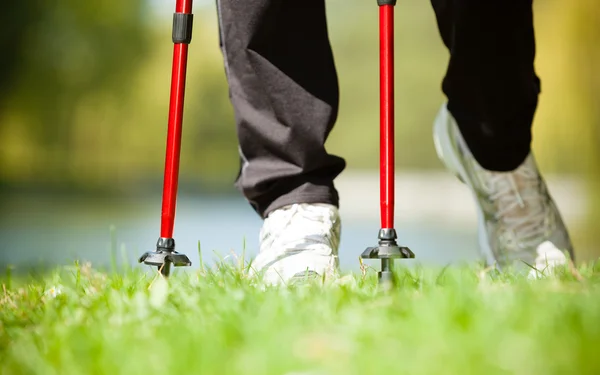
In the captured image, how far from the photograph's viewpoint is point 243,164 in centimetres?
166

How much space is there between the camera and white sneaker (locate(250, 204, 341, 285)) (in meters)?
1.41

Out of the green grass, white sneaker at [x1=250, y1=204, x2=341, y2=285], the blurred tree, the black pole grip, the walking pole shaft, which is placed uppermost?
the blurred tree

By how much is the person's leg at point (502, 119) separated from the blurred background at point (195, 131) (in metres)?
2.09

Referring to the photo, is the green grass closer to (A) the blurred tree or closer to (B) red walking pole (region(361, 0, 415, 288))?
(B) red walking pole (region(361, 0, 415, 288))

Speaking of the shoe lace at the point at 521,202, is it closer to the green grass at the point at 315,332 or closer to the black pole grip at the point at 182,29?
the green grass at the point at 315,332

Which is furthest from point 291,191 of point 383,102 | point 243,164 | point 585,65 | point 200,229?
point 585,65

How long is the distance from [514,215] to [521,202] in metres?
0.04

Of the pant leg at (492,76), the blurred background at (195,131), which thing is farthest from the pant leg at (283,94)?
the blurred background at (195,131)

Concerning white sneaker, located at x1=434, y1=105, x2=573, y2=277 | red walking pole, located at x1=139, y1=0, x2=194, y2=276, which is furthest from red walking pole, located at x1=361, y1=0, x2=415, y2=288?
white sneaker, located at x1=434, y1=105, x2=573, y2=277

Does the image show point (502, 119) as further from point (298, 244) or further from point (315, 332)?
point (315, 332)

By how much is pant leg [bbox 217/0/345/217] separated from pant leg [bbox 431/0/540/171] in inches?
14.1

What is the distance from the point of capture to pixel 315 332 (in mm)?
908

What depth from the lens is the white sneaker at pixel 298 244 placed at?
4.62 ft

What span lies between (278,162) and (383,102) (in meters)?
0.31
